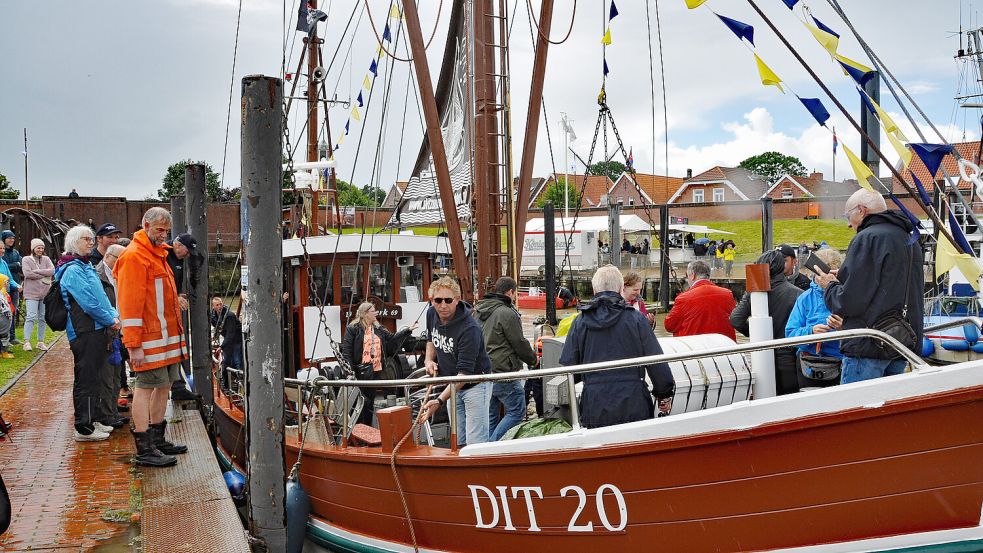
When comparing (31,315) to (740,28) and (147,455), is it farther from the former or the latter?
(740,28)

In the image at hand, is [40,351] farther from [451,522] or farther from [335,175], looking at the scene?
[451,522]

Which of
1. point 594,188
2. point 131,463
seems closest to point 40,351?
point 131,463

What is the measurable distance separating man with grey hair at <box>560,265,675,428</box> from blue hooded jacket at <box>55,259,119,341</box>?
4.04m

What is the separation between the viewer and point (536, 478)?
13.8 ft

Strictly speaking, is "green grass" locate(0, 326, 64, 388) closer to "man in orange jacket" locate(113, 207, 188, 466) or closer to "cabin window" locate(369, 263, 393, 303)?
"man in orange jacket" locate(113, 207, 188, 466)

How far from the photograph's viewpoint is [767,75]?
4074 millimetres

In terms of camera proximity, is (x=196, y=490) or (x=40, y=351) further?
(x=40, y=351)

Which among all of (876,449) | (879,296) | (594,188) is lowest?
(876,449)

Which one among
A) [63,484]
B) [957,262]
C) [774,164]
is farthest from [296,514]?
[774,164]

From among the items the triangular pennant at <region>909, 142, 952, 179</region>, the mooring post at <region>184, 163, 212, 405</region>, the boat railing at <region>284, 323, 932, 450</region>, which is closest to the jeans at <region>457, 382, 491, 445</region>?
the boat railing at <region>284, 323, 932, 450</region>

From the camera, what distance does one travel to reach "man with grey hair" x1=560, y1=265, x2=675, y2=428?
13.6 ft

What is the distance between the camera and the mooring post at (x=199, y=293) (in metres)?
8.03

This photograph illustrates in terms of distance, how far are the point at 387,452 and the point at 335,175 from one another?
11.3 meters

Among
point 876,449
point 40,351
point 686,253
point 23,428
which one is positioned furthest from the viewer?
point 686,253
